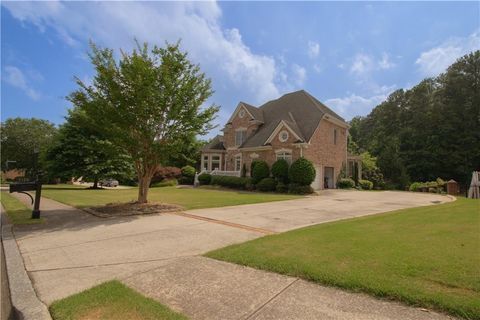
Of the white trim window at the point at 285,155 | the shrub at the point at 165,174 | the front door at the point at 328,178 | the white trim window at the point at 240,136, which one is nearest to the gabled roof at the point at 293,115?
the white trim window at the point at 240,136

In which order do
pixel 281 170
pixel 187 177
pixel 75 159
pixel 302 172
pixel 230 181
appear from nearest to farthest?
pixel 302 172 < pixel 281 170 < pixel 230 181 < pixel 75 159 < pixel 187 177

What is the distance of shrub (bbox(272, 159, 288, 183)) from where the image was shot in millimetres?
24016

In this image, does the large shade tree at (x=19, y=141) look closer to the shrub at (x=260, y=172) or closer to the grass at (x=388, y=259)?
the shrub at (x=260, y=172)

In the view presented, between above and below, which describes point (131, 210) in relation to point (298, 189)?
below

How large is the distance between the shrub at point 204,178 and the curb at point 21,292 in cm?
2436

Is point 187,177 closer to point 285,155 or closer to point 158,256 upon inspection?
point 285,155

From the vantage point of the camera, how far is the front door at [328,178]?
90.6 ft

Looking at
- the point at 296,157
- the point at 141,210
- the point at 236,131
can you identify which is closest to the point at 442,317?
the point at 141,210

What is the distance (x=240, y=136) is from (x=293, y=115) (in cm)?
614

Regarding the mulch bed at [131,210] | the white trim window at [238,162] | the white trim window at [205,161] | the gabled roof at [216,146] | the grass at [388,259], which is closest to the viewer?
the grass at [388,259]

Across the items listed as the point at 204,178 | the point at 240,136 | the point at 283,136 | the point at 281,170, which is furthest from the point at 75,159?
the point at 283,136

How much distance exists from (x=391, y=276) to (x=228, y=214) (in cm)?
716

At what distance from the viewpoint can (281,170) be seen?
24031 mm

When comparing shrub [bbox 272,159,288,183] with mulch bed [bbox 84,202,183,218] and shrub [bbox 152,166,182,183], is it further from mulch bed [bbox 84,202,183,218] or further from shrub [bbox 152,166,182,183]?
shrub [bbox 152,166,182,183]
